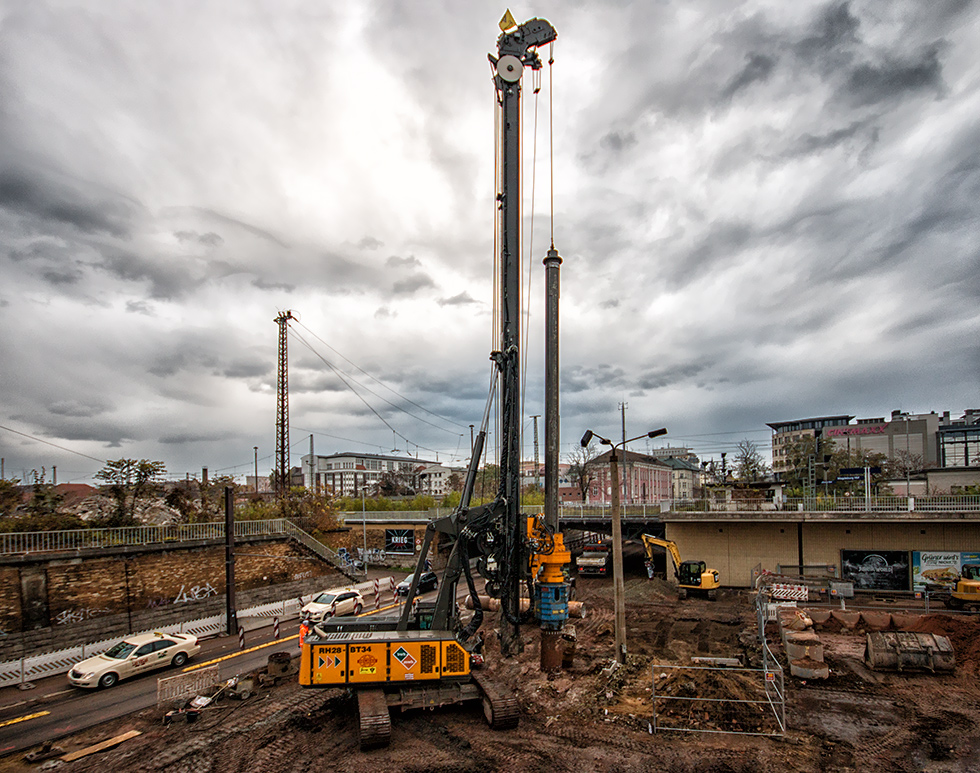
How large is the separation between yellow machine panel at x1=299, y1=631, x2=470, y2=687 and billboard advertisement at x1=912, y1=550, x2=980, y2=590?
3019cm

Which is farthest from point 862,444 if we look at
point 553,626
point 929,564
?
point 553,626

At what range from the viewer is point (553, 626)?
18.1 meters

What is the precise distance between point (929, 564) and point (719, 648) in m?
18.9

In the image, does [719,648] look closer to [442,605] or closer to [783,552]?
[442,605]

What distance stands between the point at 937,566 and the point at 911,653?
17.5 m

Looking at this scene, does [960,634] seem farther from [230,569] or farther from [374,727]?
[230,569]

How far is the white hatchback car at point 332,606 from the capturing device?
27.9 metres

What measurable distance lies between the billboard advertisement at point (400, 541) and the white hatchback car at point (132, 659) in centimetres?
2936

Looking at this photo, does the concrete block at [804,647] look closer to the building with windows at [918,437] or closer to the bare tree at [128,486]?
the bare tree at [128,486]

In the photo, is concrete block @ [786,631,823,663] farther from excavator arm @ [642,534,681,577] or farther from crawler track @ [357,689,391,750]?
excavator arm @ [642,534,681,577]

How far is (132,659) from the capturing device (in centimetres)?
2005

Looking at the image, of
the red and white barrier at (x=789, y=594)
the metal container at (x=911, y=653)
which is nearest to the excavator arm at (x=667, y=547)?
the red and white barrier at (x=789, y=594)

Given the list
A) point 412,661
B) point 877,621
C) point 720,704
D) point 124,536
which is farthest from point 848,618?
point 124,536

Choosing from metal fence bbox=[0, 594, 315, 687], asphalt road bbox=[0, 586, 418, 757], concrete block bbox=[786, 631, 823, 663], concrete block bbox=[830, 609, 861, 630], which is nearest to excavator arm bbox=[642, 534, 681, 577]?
concrete block bbox=[830, 609, 861, 630]
